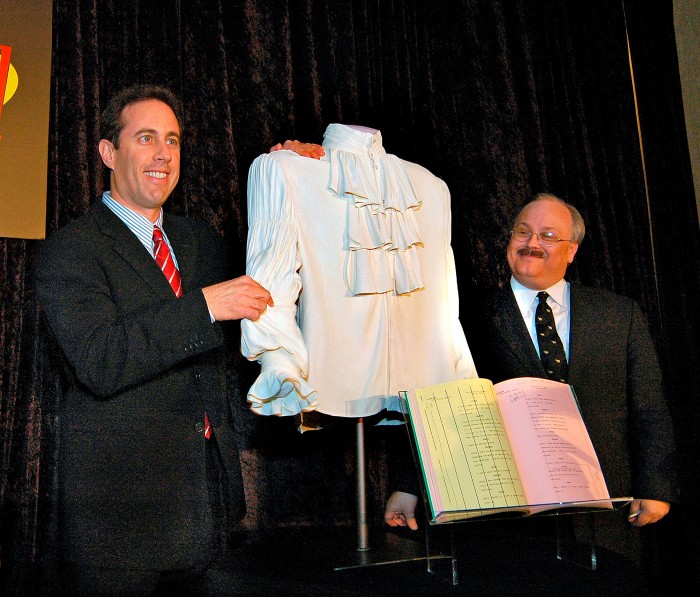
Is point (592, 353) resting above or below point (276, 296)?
below

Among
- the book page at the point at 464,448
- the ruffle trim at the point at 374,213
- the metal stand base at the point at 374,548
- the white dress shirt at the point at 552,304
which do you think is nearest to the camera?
the book page at the point at 464,448

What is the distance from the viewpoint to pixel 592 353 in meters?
2.57

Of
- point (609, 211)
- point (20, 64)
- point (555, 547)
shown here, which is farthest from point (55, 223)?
point (609, 211)

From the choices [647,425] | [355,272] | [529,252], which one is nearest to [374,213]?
[355,272]

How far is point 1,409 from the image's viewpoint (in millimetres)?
2686

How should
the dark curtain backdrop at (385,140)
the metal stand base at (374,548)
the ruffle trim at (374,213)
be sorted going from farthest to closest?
the dark curtain backdrop at (385,140), the ruffle trim at (374,213), the metal stand base at (374,548)

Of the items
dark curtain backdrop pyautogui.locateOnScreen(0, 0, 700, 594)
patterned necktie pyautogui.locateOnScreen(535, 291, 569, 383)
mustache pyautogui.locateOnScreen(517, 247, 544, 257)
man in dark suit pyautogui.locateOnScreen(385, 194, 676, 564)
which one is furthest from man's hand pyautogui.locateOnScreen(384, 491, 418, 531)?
mustache pyautogui.locateOnScreen(517, 247, 544, 257)

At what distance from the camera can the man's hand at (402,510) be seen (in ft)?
7.46

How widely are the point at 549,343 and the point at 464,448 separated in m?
0.87

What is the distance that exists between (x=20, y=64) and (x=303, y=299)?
1.47 meters

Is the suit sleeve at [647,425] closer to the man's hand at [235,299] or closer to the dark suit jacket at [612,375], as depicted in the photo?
the dark suit jacket at [612,375]

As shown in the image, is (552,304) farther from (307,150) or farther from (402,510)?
(307,150)

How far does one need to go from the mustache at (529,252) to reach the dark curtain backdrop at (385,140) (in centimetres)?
78

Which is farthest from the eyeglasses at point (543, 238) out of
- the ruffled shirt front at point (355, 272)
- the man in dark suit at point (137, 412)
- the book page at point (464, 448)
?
the man in dark suit at point (137, 412)
